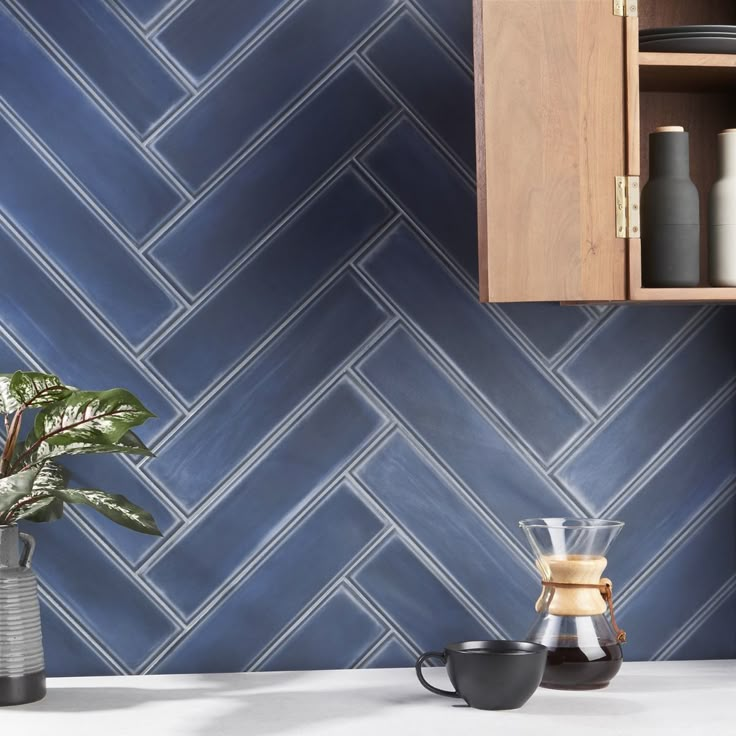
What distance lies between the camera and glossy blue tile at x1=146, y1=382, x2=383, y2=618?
66.2 inches

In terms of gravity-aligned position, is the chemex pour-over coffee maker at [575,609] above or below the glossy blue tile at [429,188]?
below

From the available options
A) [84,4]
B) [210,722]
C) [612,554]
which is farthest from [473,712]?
[84,4]

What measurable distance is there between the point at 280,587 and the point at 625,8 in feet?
3.61

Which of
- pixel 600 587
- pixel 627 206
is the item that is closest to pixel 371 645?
pixel 600 587

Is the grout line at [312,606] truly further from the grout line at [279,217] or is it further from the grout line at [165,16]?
the grout line at [165,16]

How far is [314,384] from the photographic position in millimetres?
1704

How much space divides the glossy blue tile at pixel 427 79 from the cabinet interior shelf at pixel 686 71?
31 cm

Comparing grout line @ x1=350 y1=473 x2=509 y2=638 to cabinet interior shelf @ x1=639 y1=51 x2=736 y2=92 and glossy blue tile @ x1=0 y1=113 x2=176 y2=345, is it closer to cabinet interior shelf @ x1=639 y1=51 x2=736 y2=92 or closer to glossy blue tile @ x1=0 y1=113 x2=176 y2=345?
glossy blue tile @ x1=0 y1=113 x2=176 y2=345

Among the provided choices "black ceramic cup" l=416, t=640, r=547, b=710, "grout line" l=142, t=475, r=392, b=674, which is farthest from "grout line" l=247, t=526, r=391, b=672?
"black ceramic cup" l=416, t=640, r=547, b=710

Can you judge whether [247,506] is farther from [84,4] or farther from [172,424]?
[84,4]

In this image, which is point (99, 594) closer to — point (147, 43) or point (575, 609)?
point (575, 609)

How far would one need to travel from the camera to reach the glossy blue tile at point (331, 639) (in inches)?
66.3

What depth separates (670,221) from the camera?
1444 mm

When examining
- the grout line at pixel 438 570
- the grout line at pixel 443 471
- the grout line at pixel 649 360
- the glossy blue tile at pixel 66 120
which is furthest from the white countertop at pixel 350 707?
the glossy blue tile at pixel 66 120
